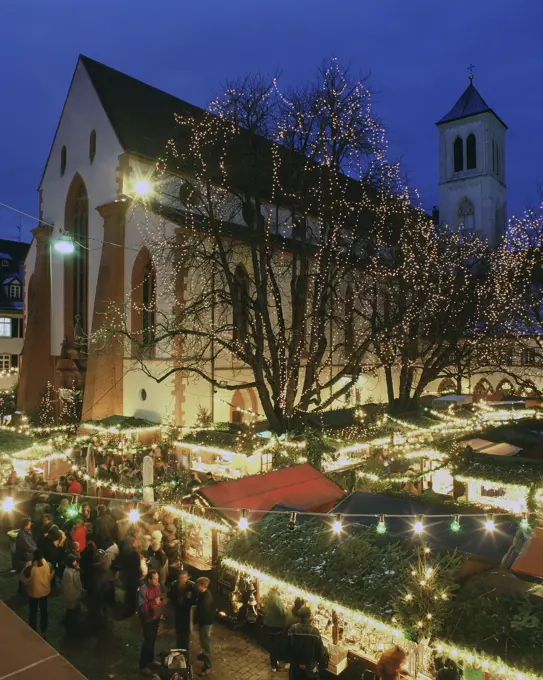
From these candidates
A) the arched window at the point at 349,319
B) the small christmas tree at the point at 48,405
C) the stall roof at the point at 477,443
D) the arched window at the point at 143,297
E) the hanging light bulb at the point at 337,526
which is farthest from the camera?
the small christmas tree at the point at 48,405

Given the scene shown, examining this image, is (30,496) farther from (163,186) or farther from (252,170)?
(163,186)

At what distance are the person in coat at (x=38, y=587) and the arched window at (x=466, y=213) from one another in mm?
48722

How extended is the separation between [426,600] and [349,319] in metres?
18.6

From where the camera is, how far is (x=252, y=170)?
18.0 meters

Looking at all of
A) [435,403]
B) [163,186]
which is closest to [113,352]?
[163,186]

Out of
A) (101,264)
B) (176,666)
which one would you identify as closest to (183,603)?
(176,666)

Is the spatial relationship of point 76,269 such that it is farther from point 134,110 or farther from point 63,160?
point 134,110

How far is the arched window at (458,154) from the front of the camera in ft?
169

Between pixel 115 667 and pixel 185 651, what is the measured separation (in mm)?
1526

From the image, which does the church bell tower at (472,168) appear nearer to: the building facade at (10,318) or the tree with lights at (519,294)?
the tree with lights at (519,294)

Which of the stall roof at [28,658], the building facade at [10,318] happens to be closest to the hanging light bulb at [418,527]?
the stall roof at [28,658]

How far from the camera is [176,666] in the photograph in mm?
6488

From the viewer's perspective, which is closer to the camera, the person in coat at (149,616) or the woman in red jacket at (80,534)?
the person in coat at (149,616)

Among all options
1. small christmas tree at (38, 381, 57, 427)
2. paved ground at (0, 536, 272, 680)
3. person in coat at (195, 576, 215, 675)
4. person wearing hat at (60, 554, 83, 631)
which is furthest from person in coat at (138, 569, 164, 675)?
small christmas tree at (38, 381, 57, 427)
